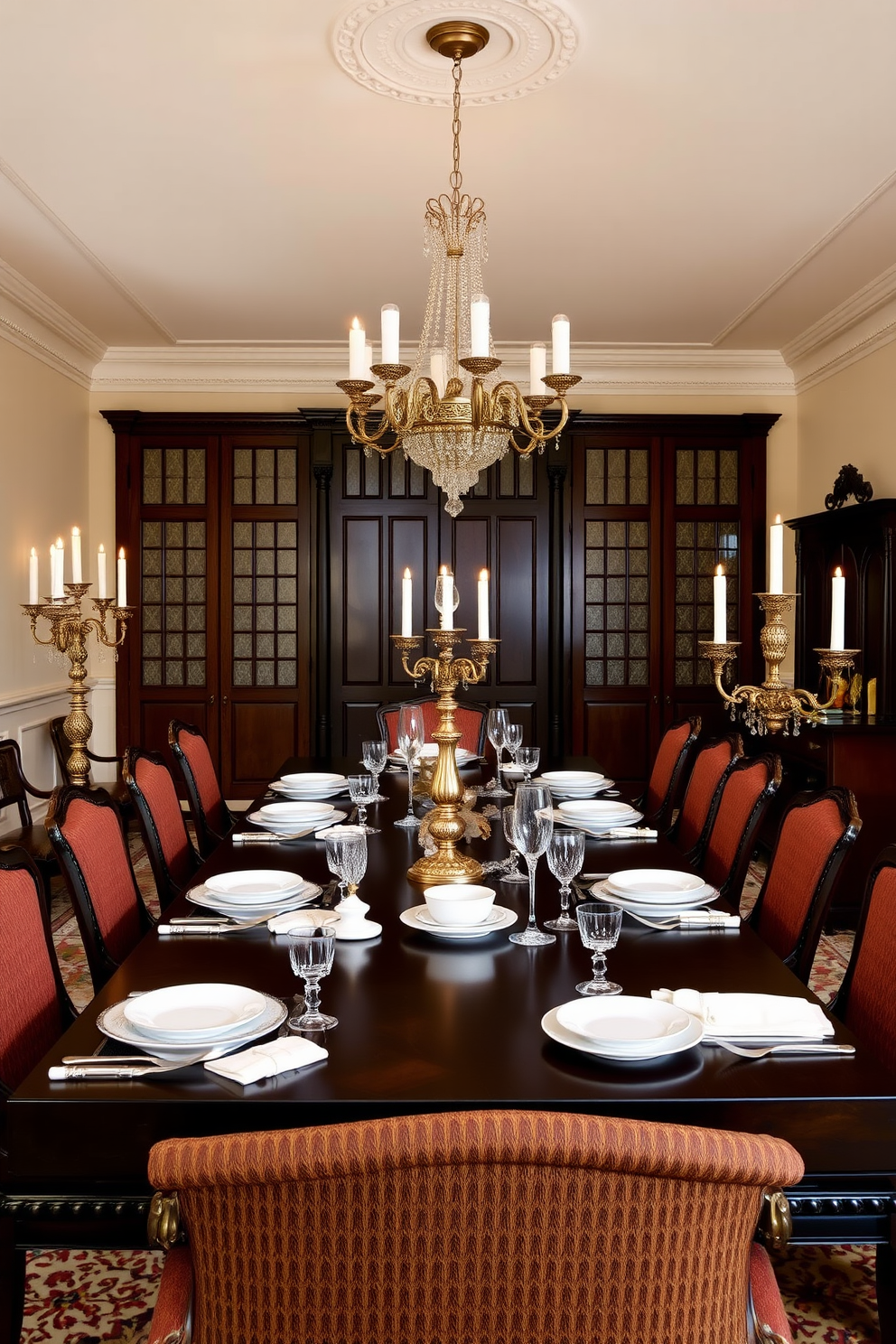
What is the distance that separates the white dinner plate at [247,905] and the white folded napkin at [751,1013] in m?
0.84

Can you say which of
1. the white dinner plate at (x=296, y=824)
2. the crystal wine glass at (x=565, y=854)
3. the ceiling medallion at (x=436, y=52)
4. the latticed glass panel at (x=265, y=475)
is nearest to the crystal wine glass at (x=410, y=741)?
the white dinner plate at (x=296, y=824)

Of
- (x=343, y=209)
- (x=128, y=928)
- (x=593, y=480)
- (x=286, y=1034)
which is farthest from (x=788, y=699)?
(x=593, y=480)

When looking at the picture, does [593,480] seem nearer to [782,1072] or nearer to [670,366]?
[670,366]

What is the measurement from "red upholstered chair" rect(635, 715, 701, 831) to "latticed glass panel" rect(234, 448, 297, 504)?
3.34 m

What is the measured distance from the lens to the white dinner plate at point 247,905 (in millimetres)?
2205

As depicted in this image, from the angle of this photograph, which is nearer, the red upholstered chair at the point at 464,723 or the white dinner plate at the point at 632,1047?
the white dinner plate at the point at 632,1047

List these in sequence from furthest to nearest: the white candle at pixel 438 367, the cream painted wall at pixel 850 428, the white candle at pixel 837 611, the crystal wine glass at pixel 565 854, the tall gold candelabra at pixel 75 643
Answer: the cream painted wall at pixel 850 428, the tall gold candelabra at pixel 75 643, the white candle at pixel 438 367, the white candle at pixel 837 611, the crystal wine glass at pixel 565 854

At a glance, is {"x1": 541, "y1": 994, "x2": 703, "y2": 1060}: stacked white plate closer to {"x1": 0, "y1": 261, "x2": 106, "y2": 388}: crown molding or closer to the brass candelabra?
the brass candelabra

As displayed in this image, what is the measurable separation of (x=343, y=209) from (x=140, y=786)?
8.48 ft

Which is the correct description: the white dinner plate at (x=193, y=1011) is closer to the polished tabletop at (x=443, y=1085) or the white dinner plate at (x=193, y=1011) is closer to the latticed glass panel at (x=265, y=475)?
the polished tabletop at (x=443, y=1085)

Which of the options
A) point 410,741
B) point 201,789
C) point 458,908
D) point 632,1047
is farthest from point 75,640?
point 632,1047

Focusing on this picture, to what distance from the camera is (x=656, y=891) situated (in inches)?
90.1

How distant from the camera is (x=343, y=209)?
429cm

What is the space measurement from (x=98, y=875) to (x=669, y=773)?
7.18 feet
